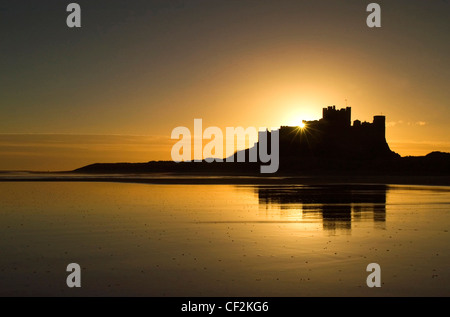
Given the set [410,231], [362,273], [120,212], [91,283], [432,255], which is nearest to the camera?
[91,283]

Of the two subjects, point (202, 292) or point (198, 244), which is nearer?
point (202, 292)

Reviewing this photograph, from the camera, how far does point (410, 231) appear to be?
20078 mm

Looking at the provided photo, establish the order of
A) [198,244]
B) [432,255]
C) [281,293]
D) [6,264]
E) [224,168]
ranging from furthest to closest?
[224,168], [198,244], [432,255], [6,264], [281,293]

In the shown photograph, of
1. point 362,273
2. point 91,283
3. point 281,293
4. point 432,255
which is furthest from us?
point 432,255

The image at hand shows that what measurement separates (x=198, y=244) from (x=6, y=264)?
652 centimetres

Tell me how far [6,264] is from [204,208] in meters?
16.6

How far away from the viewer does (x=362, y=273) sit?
12.7 m

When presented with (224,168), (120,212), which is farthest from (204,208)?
(224,168)

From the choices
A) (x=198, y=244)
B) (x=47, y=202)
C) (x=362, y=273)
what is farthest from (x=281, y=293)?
(x=47, y=202)

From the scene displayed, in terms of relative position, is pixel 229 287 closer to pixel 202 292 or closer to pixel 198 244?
pixel 202 292

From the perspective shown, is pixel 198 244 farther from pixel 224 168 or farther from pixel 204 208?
pixel 224 168

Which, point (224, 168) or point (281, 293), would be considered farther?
point (224, 168)
